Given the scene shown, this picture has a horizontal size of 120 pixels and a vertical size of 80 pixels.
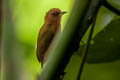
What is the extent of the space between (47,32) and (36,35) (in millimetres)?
18

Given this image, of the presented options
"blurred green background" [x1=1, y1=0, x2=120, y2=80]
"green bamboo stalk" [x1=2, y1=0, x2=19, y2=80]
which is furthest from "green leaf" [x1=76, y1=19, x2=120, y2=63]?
"green bamboo stalk" [x1=2, y1=0, x2=19, y2=80]

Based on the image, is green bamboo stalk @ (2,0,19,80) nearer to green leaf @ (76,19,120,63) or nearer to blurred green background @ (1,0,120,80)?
blurred green background @ (1,0,120,80)

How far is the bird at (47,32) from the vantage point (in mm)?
312

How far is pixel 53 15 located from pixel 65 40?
0.22 feet

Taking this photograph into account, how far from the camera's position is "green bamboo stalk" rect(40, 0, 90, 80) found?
0.26 m

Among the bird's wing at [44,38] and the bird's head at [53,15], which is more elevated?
the bird's head at [53,15]

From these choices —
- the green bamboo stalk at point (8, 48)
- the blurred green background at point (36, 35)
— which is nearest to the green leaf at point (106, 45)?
the blurred green background at point (36, 35)

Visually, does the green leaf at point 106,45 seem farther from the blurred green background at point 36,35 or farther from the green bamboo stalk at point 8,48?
the green bamboo stalk at point 8,48

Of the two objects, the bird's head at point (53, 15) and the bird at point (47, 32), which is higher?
the bird's head at point (53, 15)

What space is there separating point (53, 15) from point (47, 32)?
A: 0.09 ft

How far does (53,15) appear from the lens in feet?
1.07

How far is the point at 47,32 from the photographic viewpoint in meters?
0.31

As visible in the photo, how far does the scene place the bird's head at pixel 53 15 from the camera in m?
0.31

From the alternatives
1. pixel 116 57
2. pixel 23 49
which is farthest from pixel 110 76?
pixel 23 49
